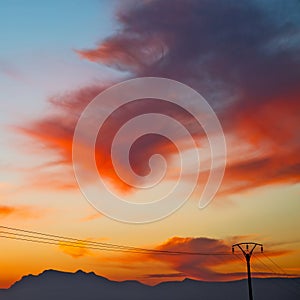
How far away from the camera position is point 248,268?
108188mm

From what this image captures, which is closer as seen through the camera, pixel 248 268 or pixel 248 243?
pixel 248 268

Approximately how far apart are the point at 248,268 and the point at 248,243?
26.6ft

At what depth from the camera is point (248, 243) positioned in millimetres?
115375
